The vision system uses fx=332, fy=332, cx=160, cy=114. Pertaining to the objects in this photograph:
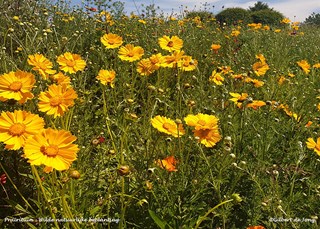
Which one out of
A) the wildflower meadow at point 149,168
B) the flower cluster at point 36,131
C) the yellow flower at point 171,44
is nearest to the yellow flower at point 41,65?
the wildflower meadow at point 149,168

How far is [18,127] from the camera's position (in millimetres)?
1043

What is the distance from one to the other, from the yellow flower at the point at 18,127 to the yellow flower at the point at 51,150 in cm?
4

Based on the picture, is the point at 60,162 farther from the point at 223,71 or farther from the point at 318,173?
the point at 223,71

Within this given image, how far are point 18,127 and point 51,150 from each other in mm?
150

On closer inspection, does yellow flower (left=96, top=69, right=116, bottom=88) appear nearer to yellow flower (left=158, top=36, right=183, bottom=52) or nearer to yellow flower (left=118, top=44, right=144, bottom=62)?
yellow flower (left=118, top=44, right=144, bottom=62)

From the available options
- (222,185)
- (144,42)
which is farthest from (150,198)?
(144,42)

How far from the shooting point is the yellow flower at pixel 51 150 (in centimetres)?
96

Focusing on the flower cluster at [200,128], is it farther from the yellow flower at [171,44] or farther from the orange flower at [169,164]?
the yellow flower at [171,44]

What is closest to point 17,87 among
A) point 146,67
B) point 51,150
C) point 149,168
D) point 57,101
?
point 57,101

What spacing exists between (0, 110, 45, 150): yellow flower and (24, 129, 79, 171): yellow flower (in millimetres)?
42

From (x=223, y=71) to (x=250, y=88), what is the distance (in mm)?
353

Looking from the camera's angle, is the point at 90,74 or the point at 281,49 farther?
the point at 281,49

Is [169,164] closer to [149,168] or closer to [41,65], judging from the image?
[149,168]

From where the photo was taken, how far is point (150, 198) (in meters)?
1.38
